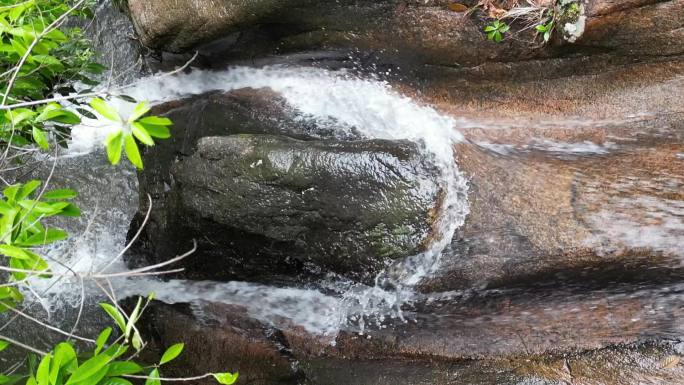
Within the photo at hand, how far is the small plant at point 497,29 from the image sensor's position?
3707mm

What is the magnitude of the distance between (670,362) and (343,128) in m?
2.59

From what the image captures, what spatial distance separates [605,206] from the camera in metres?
3.21

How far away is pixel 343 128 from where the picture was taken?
4223 millimetres

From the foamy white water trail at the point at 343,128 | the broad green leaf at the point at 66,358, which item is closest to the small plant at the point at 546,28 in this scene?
the foamy white water trail at the point at 343,128

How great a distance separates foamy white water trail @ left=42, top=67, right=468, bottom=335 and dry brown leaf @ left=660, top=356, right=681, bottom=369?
1343 mm

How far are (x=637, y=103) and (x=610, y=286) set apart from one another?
1.23m

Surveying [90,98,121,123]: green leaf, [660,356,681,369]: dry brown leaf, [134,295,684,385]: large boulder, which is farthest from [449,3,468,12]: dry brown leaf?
[90,98,121,123]: green leaf

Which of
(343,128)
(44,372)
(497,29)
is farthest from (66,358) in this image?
(497,29)

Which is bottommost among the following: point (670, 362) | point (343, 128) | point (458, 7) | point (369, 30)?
point (670, 362)

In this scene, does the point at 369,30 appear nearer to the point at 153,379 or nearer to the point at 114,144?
the point at 114,144

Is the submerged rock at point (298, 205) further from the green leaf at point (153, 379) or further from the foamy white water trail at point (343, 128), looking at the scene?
the green leaf at point (153, 379)

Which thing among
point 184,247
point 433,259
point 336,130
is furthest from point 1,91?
point 433,259

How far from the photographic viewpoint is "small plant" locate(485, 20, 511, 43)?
371 centimetres

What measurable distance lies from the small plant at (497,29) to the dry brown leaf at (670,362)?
2.22 metres
